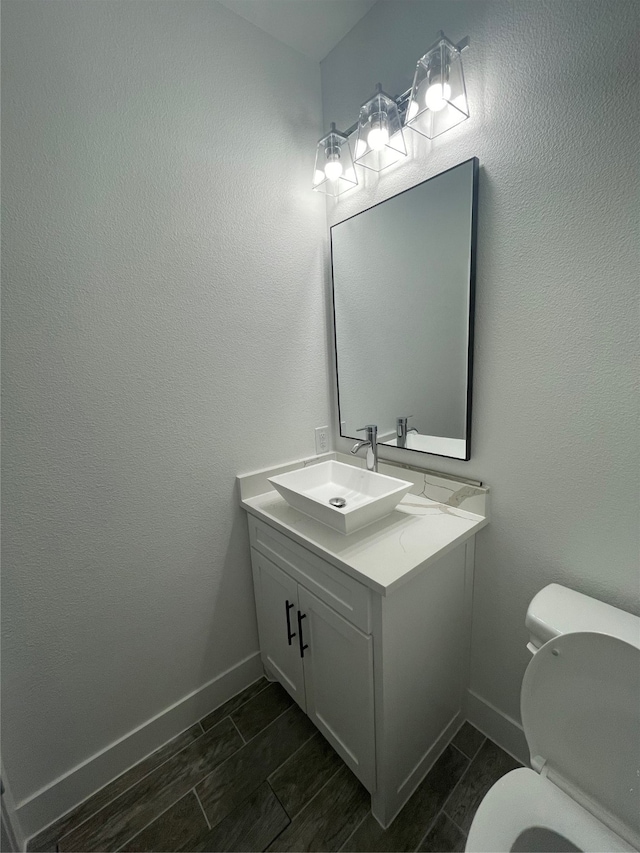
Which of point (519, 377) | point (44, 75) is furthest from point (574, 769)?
point (44, 75)

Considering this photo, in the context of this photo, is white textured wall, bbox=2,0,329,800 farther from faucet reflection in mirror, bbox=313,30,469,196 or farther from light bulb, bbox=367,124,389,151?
light bulb, bbox=367,124,389,151

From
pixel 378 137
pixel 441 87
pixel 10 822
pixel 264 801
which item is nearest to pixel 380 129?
pixel 378 137

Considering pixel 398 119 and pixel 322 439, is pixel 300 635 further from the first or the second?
pixel 398 119

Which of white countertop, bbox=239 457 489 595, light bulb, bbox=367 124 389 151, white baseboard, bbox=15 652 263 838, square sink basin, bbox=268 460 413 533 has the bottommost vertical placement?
white baseboard, bbox=15 652 263 838

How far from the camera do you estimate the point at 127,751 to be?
1.29 metres

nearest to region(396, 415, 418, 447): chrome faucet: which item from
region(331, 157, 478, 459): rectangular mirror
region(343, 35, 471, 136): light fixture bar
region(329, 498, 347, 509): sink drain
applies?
region(331, 157, 478, 459): rectangular mirror

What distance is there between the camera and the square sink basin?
114cm

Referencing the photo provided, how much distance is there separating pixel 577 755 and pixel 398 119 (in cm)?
193

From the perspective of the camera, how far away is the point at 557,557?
1102mm

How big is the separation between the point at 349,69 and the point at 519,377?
4.74 ft

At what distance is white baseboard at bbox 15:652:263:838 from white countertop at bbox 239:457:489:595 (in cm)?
79

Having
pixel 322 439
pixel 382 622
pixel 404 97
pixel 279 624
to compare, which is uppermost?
pixel 404 97

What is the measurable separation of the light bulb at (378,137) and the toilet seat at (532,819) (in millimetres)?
1940

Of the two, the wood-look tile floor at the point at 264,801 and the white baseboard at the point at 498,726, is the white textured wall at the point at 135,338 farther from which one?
the white baseboard at the point at 498,726
